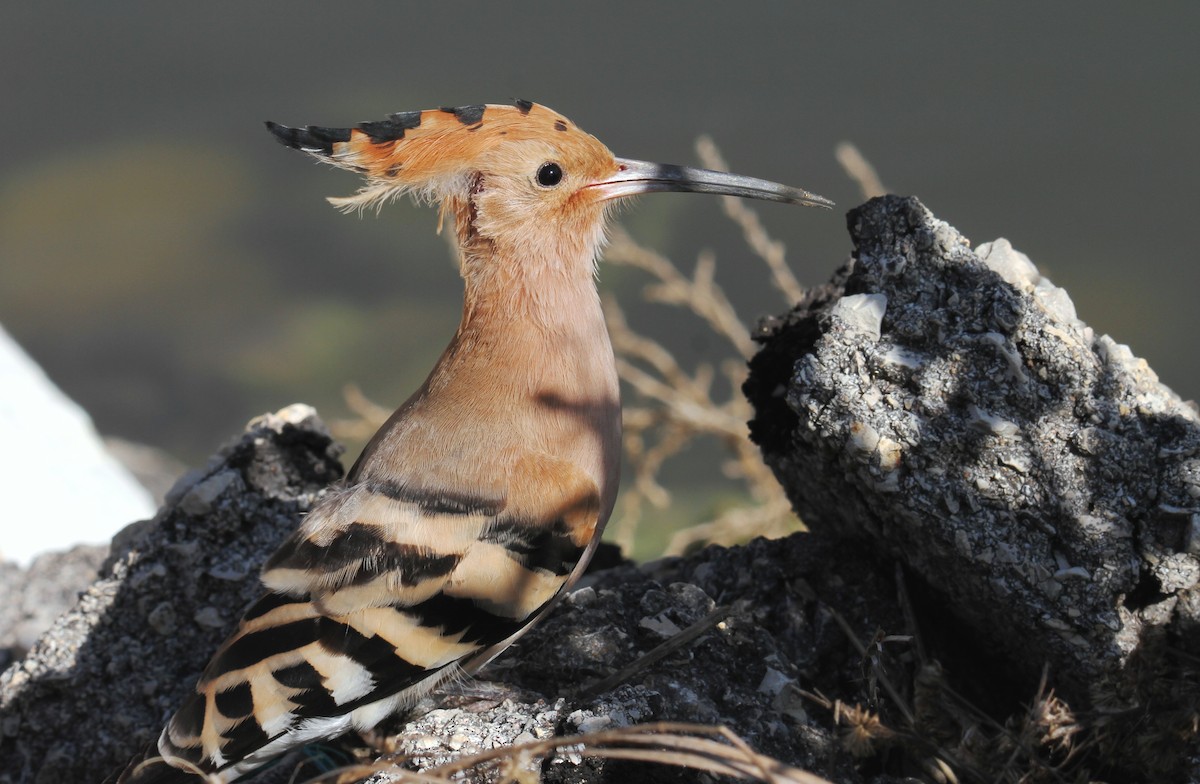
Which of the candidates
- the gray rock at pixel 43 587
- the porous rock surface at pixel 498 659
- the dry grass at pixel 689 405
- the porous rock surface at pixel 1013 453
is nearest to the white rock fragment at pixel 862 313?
the porous rock surface at pixel 1013 453

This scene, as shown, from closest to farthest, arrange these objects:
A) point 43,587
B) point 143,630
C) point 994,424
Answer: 1. point 994,424
2. point 143,630
3. point 43,587

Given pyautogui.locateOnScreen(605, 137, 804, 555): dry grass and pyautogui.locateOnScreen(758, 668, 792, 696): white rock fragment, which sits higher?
pyautogui.locateOnScreen(605, 137, 804, 555): dry grass

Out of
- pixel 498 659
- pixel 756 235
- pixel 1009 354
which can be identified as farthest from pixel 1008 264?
pixel 756 235

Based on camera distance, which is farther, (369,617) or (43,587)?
(43,587)

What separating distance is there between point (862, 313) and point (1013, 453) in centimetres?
27

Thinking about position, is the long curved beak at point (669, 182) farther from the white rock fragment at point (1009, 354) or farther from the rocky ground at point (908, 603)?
the white rock fragment at point (1009, 354)

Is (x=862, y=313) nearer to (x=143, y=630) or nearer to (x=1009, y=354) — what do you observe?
(x=1009, y=354)

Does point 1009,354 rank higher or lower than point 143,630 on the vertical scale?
higher

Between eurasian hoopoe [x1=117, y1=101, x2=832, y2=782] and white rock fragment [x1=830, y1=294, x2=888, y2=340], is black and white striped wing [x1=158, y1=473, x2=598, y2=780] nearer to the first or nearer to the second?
eurasian hoopoe [x1=117, y1=101, x2=832, y2=782]

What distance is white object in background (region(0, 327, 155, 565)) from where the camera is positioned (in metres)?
3.03

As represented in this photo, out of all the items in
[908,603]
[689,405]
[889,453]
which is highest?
[689,405]

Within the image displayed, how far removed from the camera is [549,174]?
1.95 meters

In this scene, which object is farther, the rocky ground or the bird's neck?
the bird's neck

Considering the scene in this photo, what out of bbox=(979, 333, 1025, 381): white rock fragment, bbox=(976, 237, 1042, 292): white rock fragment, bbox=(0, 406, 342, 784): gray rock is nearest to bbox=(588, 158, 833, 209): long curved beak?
bbox=(976, 237, 1042, 292): white rock fragment
